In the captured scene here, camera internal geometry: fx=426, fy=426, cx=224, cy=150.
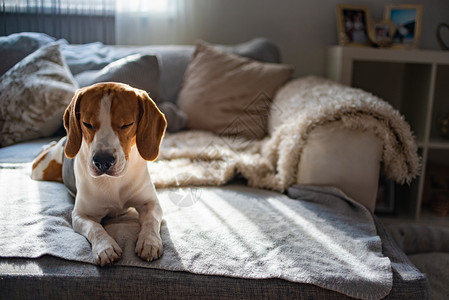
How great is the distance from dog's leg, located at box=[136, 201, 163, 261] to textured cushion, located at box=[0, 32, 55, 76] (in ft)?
3.78

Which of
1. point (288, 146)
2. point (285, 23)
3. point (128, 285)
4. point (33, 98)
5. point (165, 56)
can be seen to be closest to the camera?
point (128, 285)

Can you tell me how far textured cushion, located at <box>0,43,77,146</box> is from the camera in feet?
5.91

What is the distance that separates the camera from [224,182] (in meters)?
1.57

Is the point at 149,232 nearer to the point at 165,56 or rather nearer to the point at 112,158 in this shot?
the point at 112,158

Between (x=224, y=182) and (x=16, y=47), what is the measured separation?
4.00 feet

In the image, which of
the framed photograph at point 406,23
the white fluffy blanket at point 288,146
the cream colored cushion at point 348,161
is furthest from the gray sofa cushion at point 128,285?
the framed photograph at point 406,23

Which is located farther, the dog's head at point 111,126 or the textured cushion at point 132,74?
the textured cushion at point 132,74

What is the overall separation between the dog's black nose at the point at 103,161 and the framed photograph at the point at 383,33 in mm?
1727

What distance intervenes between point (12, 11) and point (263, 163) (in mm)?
1716

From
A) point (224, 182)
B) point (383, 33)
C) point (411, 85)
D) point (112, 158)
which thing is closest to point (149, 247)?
point (112, 158)

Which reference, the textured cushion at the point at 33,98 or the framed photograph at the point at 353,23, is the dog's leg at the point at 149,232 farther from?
the framed photograph at the point at 353,23

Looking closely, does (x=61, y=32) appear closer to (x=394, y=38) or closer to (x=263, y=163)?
(x=263, y=163)

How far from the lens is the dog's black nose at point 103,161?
3.38 ft

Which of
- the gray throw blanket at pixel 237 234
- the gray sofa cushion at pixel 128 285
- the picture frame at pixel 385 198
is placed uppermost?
the gray throw blanket at pixel 237 234
